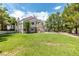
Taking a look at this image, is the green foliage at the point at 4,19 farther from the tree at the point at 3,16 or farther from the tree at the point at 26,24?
the tree at the point at 26,24

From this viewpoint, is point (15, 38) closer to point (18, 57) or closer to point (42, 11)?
point (18, 57)

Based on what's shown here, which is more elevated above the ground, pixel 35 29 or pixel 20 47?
pixel 35 29

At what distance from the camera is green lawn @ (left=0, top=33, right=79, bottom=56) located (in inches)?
99.1

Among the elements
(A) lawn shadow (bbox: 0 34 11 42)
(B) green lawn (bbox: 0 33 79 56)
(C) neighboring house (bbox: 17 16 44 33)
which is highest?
(C) neighboring house (bbox: 17 16 44 33)

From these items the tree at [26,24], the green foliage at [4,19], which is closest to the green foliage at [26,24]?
the tree at [26,24]

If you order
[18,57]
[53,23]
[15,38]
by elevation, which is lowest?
[18,57]

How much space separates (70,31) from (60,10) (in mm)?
262

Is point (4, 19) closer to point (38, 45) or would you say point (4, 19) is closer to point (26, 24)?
point (26, 24)

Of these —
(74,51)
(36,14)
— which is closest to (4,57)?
(36,14)

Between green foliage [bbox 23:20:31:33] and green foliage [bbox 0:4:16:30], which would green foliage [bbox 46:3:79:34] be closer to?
green foliage [bbox 23:20:31:33]

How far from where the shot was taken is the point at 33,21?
2596mm

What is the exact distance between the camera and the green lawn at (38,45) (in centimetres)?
252

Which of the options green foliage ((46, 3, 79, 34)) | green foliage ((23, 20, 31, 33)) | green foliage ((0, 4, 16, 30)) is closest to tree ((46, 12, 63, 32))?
green foliage ((46, 3, 79, 34))

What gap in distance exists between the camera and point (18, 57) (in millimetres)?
2504
